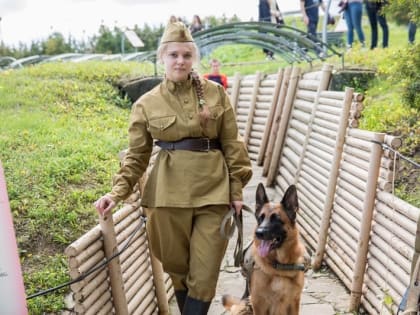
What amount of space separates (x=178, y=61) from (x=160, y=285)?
2.18 metres

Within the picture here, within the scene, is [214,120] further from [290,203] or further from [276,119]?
[276,119]

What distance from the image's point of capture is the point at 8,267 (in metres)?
2.96

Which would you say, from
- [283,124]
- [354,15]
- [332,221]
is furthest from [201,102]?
[354,15]

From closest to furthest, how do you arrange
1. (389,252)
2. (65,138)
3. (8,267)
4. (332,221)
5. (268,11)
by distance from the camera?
(8,267), (389,252), (332,221), (65,138), (268,11)

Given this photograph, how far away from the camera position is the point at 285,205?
14.7ft

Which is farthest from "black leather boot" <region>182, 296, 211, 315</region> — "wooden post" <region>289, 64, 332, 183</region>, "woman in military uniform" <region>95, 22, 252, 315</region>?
"wooden post" <region>289, 64, 332, 183</region>

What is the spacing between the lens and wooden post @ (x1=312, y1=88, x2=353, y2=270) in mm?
6199

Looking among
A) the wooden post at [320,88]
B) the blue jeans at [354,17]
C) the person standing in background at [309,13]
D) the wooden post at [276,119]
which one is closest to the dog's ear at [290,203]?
the wooden post at [320,88]

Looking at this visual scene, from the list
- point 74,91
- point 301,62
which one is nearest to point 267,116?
point 301,62

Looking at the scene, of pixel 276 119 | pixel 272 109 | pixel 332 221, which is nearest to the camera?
pixel 332 221

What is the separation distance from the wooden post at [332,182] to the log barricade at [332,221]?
0.4 inches

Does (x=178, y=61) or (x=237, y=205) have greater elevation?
(x=178, y=61)

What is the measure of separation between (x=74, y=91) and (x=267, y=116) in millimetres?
4055

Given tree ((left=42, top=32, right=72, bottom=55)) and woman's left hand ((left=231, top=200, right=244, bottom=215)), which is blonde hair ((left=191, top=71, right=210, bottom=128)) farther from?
tree ((left=42, top=32, right=72, bottom=55))
